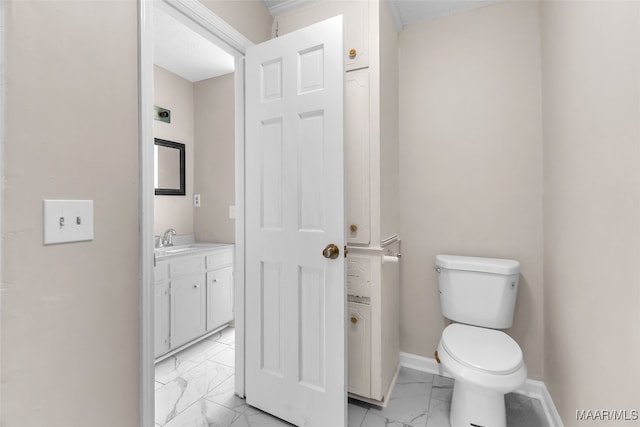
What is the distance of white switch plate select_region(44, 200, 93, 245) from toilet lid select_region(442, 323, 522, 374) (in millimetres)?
1590

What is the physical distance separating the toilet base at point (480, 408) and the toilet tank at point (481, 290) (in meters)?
0.40

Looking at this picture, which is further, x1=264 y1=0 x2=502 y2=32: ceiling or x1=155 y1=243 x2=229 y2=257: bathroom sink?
x1=155 y1=243 x2=229 y2=257: bathroom sink

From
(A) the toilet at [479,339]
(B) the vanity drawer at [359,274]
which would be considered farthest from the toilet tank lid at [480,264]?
(B) the vanity drawer at [359,274]

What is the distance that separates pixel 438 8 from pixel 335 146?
1.38 meters

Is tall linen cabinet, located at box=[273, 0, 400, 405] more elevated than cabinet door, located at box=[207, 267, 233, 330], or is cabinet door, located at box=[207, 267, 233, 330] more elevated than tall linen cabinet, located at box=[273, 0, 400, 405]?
tall linen cabinet, located at box=[273, 0, 400, 405]

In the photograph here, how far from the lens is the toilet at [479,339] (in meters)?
1.31

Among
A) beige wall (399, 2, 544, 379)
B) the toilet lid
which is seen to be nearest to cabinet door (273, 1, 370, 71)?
beige wall (399, 2, 544, 379)

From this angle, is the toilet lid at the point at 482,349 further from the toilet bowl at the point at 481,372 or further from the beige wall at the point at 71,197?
the beige wall at the point at 71,197

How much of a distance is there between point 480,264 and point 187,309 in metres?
2.18

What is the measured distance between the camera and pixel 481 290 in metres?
1.71

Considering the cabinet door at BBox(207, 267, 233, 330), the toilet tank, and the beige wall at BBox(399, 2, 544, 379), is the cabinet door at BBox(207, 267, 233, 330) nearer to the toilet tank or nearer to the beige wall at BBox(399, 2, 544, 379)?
the beige wall at BBox(399, 2, 544, 379)

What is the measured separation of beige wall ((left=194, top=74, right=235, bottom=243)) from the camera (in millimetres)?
2926

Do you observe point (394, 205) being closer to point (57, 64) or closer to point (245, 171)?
point (245, 171)

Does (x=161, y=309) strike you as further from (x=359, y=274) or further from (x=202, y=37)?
(x=202, y=37)
